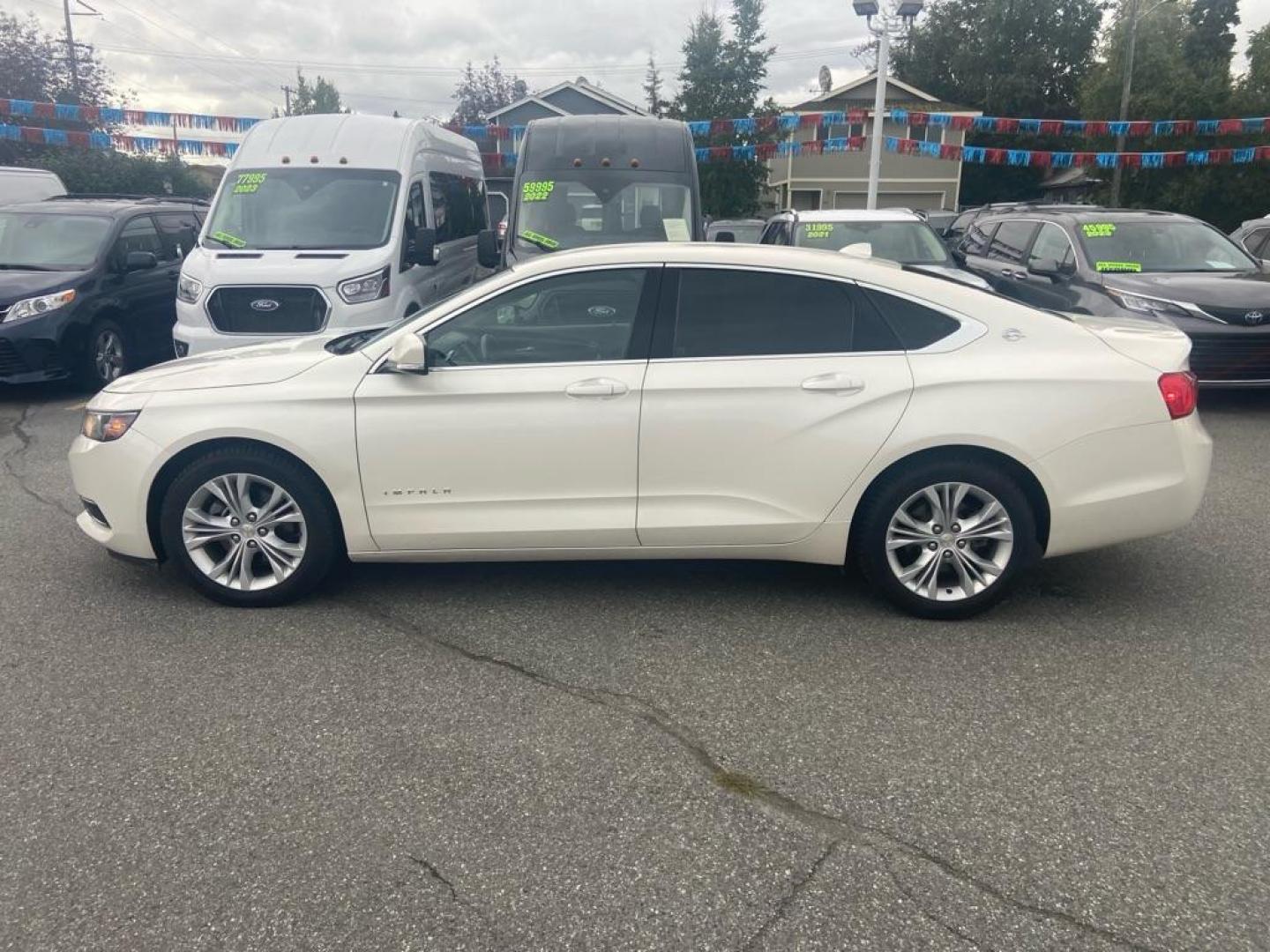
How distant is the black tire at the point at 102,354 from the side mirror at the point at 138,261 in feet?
2.01

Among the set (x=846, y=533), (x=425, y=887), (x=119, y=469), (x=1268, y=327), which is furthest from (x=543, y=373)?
(x=1268, y=327)

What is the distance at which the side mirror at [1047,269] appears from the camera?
938cm

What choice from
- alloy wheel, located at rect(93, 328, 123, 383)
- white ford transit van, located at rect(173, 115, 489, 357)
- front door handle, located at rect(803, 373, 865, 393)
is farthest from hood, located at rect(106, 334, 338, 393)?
alloy wheel, located at rect(93, 328, 123, 383)

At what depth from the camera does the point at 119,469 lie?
436cm

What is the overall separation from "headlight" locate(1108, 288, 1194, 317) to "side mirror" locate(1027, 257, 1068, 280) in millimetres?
851

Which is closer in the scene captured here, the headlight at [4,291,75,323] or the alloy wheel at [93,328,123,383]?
the headlight at [4,291,75,323]

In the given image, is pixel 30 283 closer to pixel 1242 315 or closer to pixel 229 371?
pixel 229 371

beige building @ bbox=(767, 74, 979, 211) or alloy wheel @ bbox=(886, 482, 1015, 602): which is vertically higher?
beige building @ bbox=(767, 74, 979, 211)

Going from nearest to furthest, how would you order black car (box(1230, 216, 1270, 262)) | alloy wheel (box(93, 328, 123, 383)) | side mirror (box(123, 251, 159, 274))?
alloy wheel (box(93, 328, 123, 383)) → side mirror (box(123, 251, 159, 274)) → black car (box(1230, 216, 1270, 262))

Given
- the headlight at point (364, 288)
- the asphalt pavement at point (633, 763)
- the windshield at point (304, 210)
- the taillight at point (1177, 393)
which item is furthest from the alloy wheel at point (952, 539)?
the windshield at point (304, 210)

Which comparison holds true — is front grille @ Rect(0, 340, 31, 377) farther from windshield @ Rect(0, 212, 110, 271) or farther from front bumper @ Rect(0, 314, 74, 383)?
windshield @ Rect(0, 212, 110, 271)

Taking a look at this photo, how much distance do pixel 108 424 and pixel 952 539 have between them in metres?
→ 3.76

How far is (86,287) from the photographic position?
9539 millimetres

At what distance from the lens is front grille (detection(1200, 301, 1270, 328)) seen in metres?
8.22
